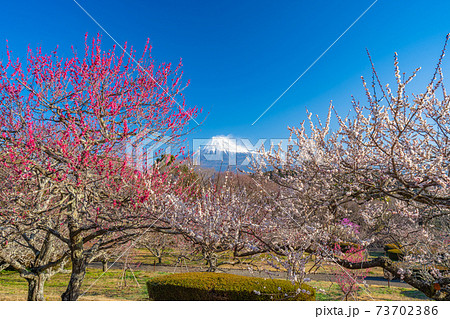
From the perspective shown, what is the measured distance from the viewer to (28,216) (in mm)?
5570

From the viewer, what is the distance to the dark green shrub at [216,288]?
734cm

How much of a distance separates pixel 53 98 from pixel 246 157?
13.7 ft

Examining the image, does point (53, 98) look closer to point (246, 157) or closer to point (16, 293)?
point (246, 157)

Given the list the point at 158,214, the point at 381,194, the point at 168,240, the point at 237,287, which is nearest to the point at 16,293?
the point at 168,240

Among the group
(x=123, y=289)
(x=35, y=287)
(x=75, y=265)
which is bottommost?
(x=123, y=289)

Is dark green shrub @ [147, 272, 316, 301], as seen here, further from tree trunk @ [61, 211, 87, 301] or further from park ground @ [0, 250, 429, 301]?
tree trunk @ [61, 211, 87, 301]

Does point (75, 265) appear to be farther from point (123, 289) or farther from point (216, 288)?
point (123, 289)

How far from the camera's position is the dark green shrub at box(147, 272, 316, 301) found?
7344mm

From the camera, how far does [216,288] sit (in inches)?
307

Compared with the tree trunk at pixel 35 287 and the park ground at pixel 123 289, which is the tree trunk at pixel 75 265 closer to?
the tree trunk at pixel 35 287

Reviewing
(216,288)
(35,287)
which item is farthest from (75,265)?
(216,288)

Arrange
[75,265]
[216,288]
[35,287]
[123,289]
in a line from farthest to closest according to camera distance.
Result: [123,289] → [35,287] → [216,288] → [75,265]

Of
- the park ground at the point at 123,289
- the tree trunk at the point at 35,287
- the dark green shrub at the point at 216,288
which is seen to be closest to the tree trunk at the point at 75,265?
the tree trunk at the point at 35,287

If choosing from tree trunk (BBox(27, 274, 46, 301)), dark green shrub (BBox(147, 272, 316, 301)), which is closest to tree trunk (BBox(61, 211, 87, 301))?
tree trunk (BBox(27, 274, 46, 301))
